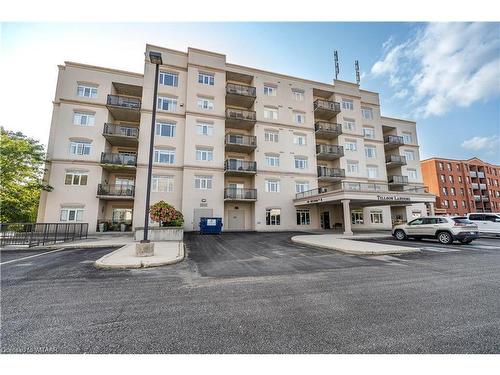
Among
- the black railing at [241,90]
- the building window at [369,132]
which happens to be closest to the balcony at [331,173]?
the building window at [369,132]

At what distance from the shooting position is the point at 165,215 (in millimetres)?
14461

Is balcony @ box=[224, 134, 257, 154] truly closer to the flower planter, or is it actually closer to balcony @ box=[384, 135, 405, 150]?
the flower planter

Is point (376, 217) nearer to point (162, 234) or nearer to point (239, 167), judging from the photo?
point (239, 167)

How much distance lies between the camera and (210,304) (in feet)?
13.5

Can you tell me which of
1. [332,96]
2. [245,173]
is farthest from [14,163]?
[332,96]

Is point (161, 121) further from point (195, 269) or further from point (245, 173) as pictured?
point (195, 269)

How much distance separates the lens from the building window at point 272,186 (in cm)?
2544

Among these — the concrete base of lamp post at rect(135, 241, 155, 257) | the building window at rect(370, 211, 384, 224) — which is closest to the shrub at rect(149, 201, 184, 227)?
the concrete base of lamp post at rect(135, 241, 155, 257)

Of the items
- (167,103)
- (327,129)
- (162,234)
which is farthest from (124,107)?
(327,129)

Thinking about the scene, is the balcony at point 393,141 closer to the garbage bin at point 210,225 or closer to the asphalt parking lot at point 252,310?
the garbage bin at point 210,225

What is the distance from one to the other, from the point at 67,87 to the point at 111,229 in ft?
52.1

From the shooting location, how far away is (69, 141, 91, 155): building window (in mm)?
21305

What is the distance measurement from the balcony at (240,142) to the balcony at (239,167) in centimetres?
205

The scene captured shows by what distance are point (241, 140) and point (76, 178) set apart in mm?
17600
